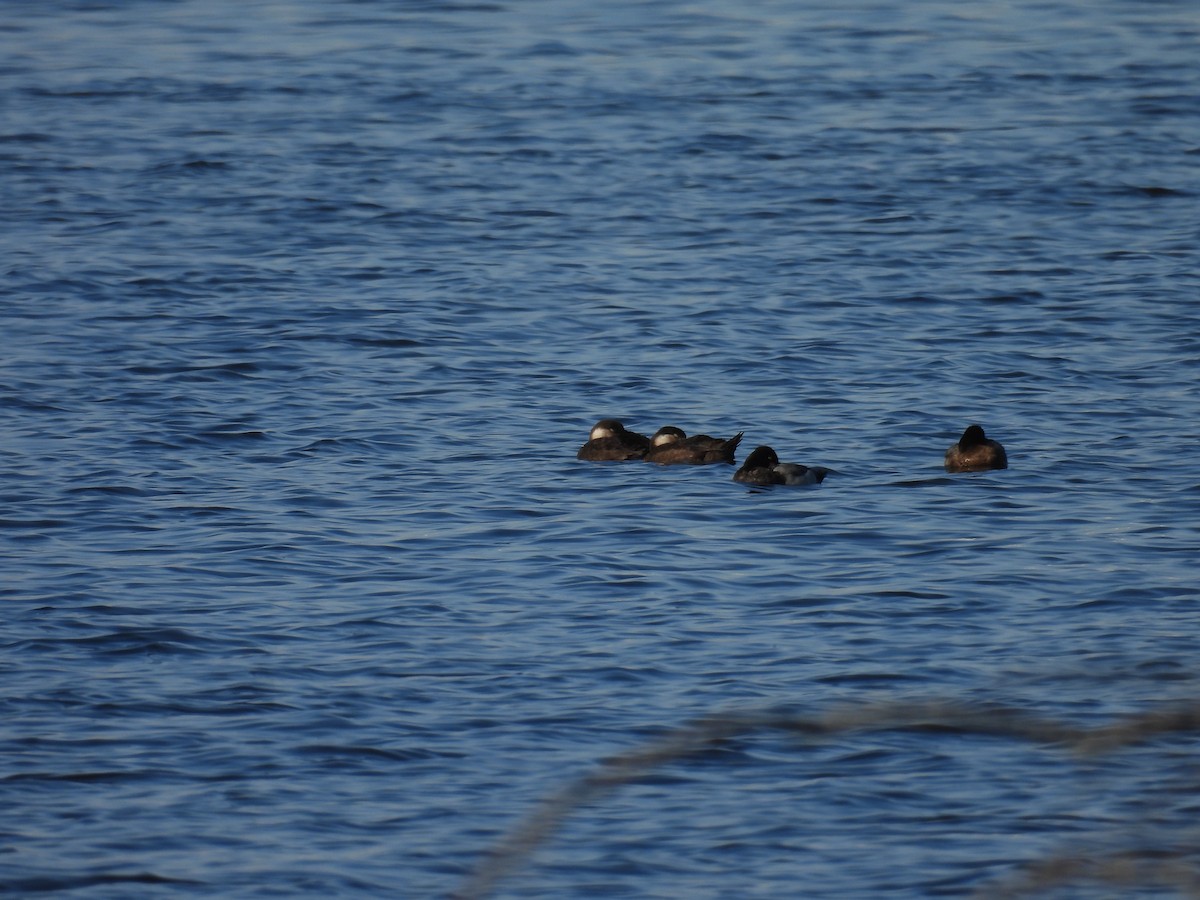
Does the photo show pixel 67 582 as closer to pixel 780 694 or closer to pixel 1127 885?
pixel 780 694

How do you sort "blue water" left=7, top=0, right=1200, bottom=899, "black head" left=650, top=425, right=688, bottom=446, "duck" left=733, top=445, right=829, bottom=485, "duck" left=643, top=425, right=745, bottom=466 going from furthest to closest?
"black head" left=650, top=425, right=688, bottom=446 < "duck" left=643, top=425, right=745, bottom=466 < "duck" left=733, top=445, right=829, bottom=485 < "blue water" left=7, top=0, right=1200, bottom=899

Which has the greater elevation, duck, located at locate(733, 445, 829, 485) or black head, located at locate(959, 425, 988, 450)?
black head, located at locate(959, 425, 988, 450)

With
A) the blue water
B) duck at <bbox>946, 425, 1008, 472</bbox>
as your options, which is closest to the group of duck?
duck at <bbox>946, 425, 1008, 472</bbox>

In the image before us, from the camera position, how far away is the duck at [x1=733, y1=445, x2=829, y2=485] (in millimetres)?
12758

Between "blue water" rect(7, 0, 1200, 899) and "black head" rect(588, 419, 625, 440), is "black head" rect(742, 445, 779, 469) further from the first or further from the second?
"black head" rect(588, 419, 625, 440)

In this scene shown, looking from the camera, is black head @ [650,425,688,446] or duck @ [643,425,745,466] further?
black head @ [650,425,688,446]

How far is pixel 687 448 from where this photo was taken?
533 inches

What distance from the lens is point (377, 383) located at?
1611 centimetres

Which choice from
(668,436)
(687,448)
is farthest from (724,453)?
(668,436)

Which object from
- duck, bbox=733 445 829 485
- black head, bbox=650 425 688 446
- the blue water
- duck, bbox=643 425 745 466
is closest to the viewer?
the blue water

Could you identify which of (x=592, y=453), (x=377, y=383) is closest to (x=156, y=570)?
(x=592, y=453)

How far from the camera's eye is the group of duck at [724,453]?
42.1 feet

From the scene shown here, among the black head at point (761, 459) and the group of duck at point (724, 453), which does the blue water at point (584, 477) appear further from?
the black head at point (761, 459)

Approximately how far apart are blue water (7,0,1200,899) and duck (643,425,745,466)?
0.40ft
